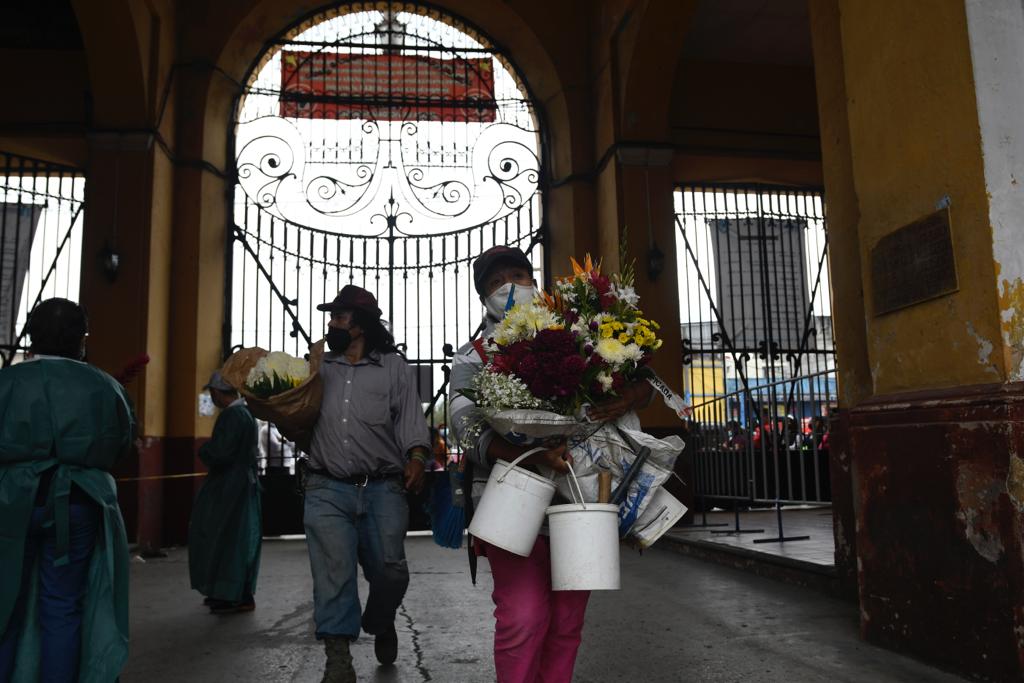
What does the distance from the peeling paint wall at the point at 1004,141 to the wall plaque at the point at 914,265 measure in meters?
0.23

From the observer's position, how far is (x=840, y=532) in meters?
4.96

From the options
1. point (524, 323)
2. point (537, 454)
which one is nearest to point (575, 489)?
point (537, 454)

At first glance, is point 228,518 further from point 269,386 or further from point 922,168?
point 922,168

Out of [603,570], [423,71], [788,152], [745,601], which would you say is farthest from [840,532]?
[423,71]

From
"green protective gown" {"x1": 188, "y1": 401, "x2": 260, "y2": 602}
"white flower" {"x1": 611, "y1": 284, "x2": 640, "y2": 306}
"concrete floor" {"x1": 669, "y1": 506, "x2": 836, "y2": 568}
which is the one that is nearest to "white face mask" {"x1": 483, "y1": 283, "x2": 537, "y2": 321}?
"white flower" {"x1": 611, "y1": 284, "x2": 640, "y2": 306}

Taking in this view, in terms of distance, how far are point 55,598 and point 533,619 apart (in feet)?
5.81

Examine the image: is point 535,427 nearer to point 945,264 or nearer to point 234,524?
point 945,264

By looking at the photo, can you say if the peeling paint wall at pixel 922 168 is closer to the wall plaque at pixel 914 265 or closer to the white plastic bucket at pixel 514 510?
the wall plaque at pixel 914 265

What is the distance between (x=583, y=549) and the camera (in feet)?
7.79

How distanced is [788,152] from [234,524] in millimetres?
7971

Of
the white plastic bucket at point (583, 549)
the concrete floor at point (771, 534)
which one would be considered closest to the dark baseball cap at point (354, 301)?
the white plastic bucket at point (583, 549)

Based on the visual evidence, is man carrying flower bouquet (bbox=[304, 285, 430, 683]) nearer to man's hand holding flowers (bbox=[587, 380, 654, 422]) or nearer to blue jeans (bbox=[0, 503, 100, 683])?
blue jeans (bbox=[0, 503, 100, 683])

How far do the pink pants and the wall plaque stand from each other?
2070mm

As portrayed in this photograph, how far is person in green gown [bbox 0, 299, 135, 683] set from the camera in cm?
295
